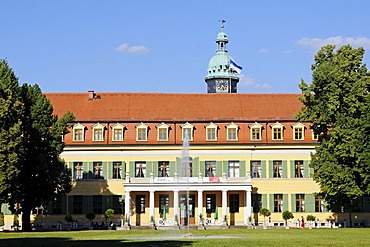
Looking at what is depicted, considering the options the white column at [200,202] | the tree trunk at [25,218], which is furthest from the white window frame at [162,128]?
the tree trunk at [25,218]

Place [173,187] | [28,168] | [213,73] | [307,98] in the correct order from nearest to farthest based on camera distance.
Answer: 1. [28,168]
2. [307,98]
3. [173,187]
4. [213,73]

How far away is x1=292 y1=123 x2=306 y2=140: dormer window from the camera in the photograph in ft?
219

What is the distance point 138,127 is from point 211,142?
22.4 ft

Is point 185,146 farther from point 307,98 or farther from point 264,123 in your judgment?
point 307,98

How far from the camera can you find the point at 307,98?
5869 centimetres

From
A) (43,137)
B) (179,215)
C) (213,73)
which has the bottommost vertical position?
(179,215)

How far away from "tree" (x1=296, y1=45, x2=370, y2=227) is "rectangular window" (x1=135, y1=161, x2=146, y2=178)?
1603 cm

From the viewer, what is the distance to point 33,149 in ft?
177

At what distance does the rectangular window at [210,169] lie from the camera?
218 ft

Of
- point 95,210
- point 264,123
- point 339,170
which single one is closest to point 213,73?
point 264,123

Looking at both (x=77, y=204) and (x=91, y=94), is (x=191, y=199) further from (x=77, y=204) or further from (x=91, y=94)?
(x=91, y=94)

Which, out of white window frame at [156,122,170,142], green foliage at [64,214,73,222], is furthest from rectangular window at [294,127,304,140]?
green foliage at [64,214,73,222]

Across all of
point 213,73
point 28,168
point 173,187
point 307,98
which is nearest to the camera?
point 28,168

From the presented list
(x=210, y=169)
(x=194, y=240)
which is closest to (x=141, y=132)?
(x=210, y=169)
